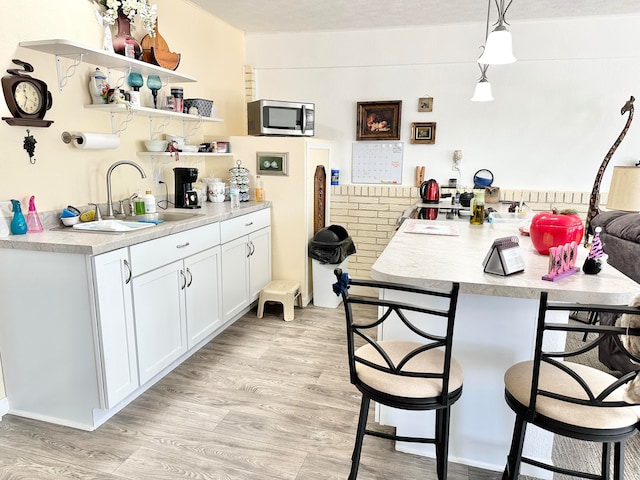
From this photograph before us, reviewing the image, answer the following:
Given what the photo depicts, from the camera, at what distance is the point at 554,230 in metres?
1.82

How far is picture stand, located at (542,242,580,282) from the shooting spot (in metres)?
1.52

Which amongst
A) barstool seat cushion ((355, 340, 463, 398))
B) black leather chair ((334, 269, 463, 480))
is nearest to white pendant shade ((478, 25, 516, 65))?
black leather chair ((334, 269, 463, 480))

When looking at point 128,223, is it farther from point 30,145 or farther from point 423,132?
point 423,132

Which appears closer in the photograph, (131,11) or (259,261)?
(131,11)

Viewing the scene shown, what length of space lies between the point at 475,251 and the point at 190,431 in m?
1.61

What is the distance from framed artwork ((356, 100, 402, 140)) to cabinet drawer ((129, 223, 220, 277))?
192 cm

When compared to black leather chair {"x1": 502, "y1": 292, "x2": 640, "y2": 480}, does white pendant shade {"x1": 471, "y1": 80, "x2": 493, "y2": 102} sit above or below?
above

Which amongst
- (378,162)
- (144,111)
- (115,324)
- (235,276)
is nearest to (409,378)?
(115,324)

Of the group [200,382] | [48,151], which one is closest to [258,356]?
[200,382]

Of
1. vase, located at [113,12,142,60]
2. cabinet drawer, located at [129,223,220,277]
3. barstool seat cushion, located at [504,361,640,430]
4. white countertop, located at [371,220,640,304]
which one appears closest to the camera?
barstool seat cushion, located at [504,361,640,430]

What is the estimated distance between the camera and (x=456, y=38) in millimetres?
3973

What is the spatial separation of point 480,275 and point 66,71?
7.98 feet

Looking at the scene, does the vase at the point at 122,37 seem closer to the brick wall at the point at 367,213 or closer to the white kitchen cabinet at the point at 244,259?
the white kitchen cabinet at the point at 244,259

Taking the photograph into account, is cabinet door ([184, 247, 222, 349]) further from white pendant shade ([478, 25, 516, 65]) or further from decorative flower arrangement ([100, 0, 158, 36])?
white pendant shade ([478, 25, 516, 65])
